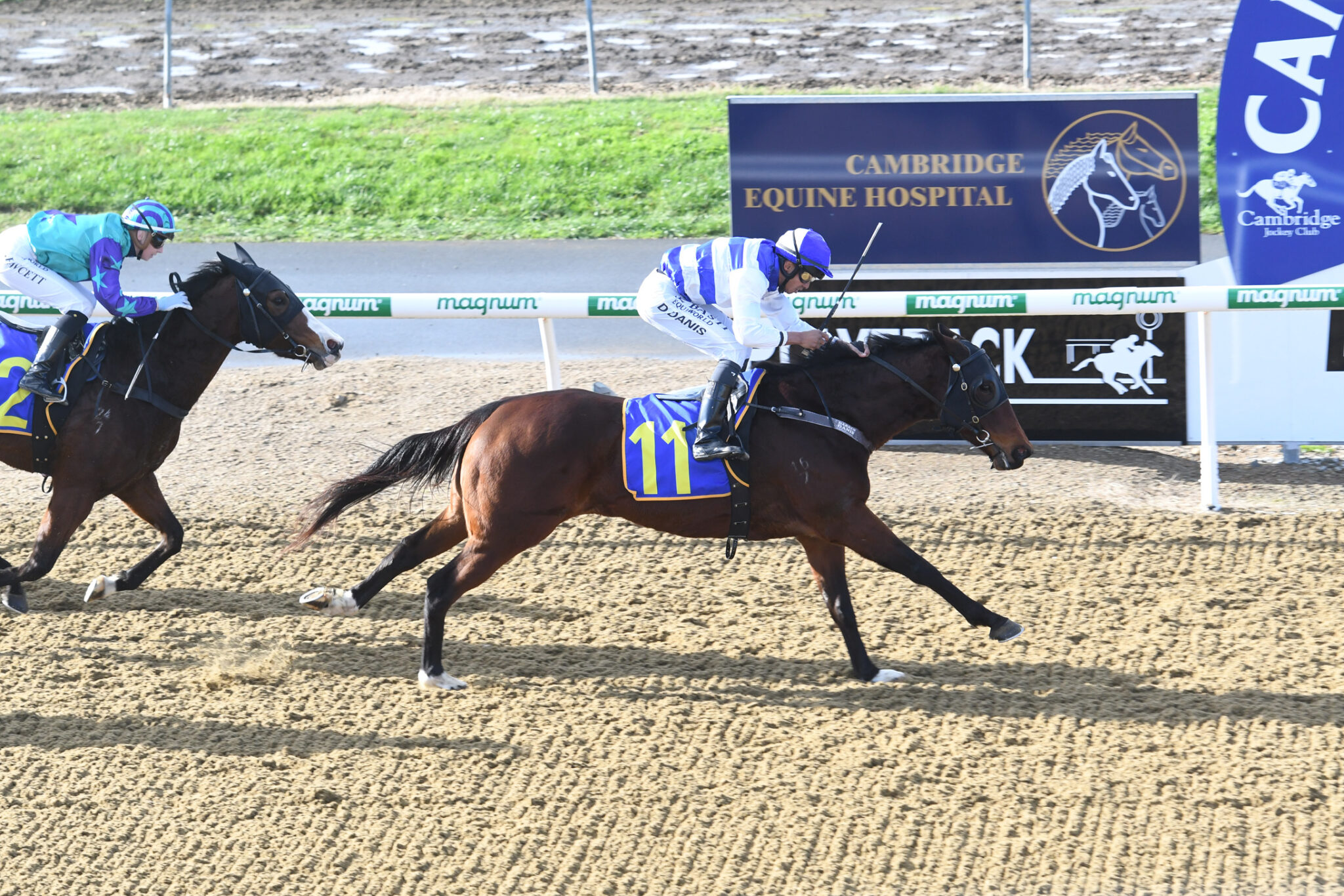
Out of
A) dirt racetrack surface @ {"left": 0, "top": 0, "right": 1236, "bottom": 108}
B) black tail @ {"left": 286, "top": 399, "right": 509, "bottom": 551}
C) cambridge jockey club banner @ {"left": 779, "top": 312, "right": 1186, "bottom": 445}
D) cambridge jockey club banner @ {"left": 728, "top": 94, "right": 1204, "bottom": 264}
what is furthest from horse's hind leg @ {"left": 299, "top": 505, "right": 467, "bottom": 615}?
dirt racetrack surface @ {"left": 0, "top": 0, "right": 1236, "bottom": 108}

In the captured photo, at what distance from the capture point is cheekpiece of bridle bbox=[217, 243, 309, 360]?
20.5 ft

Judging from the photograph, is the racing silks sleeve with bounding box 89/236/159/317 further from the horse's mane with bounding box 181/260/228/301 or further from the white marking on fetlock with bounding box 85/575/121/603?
the white marking on fetlock with bounding box 85/575/121/603

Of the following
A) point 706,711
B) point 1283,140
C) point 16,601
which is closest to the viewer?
point 706,711

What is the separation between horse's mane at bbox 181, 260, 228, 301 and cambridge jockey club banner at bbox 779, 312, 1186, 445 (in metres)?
3.37

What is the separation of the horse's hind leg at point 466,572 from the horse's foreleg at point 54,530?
1.65 meters

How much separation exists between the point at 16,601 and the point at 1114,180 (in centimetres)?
597

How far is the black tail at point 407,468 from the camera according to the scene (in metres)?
5.80

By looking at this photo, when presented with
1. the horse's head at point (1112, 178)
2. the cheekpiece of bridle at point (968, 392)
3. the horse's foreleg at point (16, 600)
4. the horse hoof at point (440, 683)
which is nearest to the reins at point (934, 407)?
the cheekpiece of bridle at point (968, 392)

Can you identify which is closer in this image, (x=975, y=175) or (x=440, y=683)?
(x=440, y=683)

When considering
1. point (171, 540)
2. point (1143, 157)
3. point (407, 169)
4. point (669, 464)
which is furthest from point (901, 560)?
point (407, 169)

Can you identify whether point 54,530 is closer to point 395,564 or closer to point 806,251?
point 395,564

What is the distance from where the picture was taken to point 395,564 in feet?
19.1

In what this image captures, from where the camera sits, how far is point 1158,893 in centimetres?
412

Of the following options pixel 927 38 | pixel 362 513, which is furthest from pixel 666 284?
pixel 927 38
